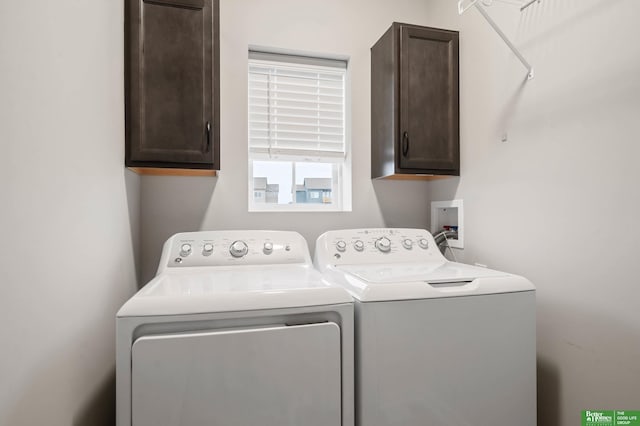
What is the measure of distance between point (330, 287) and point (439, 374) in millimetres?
446

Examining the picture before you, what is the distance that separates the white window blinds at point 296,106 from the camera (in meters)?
1.96

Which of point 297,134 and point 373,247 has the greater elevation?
point 297,134

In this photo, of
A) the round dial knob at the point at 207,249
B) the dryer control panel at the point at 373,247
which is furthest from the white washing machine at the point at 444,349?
the round dial knob at the point at 207,249

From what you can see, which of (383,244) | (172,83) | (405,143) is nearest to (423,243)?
(383,244)

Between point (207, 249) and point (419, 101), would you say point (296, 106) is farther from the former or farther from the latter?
point (207, 249)

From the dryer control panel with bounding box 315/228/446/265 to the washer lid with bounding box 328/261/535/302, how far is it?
239mm

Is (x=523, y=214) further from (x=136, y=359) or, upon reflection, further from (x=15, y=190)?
(x=15, y=190)

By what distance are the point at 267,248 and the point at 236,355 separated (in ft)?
2.22

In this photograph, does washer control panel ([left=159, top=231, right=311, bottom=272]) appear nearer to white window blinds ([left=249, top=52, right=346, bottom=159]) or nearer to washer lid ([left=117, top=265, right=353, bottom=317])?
washer lid ([left=117, top=265, right=353, bottom=317])

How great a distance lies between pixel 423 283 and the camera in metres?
1.08

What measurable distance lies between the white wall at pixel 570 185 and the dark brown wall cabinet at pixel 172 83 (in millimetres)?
1315

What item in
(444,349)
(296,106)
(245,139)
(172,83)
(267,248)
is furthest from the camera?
(296,106)

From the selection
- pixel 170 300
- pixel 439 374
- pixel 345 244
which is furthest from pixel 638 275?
pixel 170 300

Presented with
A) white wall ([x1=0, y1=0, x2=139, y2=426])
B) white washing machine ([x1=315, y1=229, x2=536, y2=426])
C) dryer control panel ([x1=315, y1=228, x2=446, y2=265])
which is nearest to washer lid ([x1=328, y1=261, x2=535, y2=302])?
white washing machine ([x1=315, y1=229, x2=536, y2=426])
